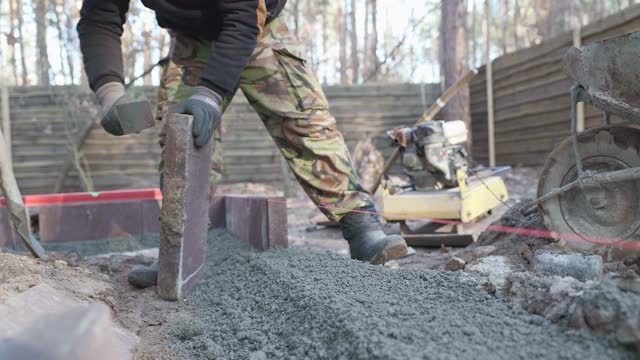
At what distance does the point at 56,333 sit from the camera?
1.09 metres

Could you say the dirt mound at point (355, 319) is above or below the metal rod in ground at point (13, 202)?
below

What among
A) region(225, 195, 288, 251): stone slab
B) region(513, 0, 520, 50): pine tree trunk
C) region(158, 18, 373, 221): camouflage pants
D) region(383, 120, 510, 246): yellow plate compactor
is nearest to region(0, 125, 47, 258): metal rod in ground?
region(158, 18, 373, 221): camouflage pants

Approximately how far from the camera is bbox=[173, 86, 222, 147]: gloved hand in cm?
196

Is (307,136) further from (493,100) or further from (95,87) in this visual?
(493,100)

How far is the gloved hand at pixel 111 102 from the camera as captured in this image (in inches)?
87.0

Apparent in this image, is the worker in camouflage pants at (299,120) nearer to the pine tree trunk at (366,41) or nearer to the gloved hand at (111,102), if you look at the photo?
the gloved hand at (111,102)

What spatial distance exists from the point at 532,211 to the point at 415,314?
61.1 inches

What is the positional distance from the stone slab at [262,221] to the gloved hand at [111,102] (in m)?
0.77

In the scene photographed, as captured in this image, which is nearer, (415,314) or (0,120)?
(415,314)

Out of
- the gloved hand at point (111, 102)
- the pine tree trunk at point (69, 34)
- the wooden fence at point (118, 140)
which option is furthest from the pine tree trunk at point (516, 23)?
the gloved hand at point (111, 102)

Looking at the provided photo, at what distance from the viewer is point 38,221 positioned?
150 inches

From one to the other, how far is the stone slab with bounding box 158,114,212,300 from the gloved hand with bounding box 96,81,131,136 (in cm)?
42

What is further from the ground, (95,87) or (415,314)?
(95,87)

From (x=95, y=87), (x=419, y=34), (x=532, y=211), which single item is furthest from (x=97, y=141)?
(x=419, y=34)
